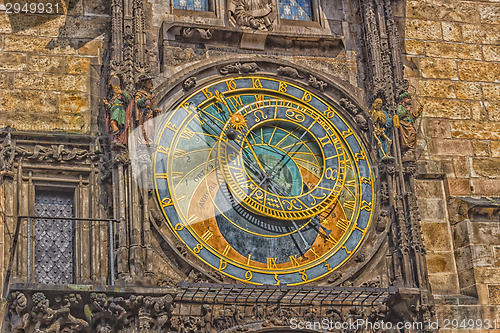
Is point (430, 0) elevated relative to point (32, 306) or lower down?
elevated

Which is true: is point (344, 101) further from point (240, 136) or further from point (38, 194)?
point (38, 194)

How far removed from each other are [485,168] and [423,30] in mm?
2154

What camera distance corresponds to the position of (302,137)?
48.7 ft

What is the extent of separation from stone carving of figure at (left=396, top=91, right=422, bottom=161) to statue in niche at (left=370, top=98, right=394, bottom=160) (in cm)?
16

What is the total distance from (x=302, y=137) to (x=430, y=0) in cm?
316

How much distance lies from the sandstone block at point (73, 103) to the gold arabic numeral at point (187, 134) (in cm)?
122

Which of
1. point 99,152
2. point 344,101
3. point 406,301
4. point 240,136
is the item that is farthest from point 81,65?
point 406,301

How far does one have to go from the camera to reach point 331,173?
14703 millimetres

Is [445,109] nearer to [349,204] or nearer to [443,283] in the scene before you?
[349,204]

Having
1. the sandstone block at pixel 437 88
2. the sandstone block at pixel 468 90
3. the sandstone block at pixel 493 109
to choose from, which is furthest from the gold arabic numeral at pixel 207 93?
the sandstone block at pixel 493 109

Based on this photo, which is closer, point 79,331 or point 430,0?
point 79,331

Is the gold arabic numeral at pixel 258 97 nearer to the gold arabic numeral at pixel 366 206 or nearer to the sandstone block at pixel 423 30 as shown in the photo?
the gold arabic numeral at pixel 366 206

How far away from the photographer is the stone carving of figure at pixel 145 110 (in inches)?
551

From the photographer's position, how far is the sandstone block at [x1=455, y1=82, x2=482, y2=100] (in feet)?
52.3
